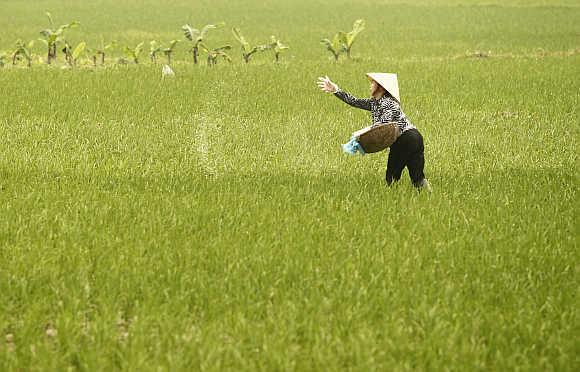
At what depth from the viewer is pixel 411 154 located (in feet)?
19.7

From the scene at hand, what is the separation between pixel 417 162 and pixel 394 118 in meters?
0.37

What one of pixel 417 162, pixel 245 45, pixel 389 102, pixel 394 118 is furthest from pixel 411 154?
pixel 245 45

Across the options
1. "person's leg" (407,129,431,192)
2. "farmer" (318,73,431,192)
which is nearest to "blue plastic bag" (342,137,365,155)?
"farmer" (318,73,431,192)

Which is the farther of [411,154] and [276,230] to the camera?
[411,154]

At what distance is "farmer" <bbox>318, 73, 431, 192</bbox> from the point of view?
6008 mm

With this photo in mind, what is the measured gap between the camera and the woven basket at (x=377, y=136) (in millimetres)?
5797

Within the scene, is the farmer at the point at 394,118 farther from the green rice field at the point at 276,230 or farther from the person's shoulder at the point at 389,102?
the green rice field at the point at 276,230

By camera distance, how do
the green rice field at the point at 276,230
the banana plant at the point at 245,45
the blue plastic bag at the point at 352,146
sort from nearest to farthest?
the green rice field at the point at 276,230 < the blue plastic bag at the point at 352,146 < the banana plant at the point at 245,45

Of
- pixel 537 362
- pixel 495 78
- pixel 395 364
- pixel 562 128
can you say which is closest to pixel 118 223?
pixel 395 364

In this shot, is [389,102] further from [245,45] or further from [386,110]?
[245,45]

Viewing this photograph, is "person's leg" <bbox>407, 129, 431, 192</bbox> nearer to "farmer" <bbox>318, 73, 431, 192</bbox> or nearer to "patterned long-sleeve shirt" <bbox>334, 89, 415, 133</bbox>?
"farmer" <bbox>318, 73, 431, 192</bbox>

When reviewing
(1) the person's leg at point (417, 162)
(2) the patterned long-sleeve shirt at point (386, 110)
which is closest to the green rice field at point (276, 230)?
(1) the person's leg at point (417, 162)

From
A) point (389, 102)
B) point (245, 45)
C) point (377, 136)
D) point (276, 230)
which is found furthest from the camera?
point (245, 45)

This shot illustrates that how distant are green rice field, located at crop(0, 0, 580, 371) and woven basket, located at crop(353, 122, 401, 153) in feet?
1.21
